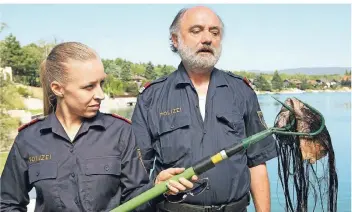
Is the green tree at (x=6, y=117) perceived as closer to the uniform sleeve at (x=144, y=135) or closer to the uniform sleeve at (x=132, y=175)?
the uniform sleeve at (x=144, y=135)

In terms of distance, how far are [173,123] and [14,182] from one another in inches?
41.0

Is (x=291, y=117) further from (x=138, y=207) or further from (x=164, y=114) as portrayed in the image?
(x=138, y=207)

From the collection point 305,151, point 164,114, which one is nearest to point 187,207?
point 164,114

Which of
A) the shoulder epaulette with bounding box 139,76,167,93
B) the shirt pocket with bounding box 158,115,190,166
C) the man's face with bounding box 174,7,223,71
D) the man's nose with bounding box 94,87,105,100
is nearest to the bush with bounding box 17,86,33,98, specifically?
the shoulder epaulette with bounding box 139,76,167,93

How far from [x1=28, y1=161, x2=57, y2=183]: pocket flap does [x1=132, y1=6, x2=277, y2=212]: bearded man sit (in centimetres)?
77

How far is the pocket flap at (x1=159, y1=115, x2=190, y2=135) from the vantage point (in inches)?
120

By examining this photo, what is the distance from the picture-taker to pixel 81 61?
2.38 metres

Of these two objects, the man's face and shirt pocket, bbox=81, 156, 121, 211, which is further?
the man's face

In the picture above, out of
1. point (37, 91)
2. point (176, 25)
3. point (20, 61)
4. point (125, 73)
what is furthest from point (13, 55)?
point (176, 25)

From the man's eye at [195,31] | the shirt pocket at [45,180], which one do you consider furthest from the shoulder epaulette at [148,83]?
the shirt pocket at [45,180]

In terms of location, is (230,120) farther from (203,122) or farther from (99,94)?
(99,94)

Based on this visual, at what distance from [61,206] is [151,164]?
90cm

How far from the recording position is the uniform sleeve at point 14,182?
243 cm

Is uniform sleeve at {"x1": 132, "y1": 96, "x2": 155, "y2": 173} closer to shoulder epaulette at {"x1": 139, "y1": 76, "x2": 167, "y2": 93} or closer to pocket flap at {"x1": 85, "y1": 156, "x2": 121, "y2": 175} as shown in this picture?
shoulder epaulette at {"x1": 139, "y1": 76, "x2": 167, "y2": 93}
